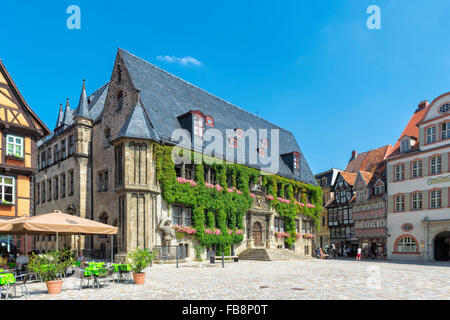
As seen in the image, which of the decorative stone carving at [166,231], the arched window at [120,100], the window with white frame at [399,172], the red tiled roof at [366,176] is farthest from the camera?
the red tiled roof at [366,176]

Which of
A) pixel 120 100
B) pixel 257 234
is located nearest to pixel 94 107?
pixel 120 100

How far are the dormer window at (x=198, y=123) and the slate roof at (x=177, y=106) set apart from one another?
4.06 ft

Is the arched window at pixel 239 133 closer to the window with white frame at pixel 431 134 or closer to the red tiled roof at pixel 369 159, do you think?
the window with white frame at pixel 431 134

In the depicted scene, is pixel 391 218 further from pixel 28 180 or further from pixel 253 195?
pixel 28 180

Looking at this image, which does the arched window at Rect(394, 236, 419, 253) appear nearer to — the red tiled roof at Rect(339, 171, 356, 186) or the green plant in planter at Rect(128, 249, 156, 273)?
the red tiled roof at Rect(339, 171, 356, 186)

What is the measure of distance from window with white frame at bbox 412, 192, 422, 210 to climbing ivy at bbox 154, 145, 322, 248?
11.4 metres

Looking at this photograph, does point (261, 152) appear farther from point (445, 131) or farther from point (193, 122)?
point (445, 131)

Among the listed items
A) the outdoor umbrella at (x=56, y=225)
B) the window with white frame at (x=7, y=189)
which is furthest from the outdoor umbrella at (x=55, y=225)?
the window with white frame at (x=7, y=189)

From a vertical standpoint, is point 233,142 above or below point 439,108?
below

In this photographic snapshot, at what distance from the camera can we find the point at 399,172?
128 ft

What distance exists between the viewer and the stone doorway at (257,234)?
3488cm

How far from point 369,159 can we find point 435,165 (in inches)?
758

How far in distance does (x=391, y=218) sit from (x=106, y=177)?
27.2m

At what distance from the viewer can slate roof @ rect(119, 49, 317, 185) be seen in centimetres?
2900
